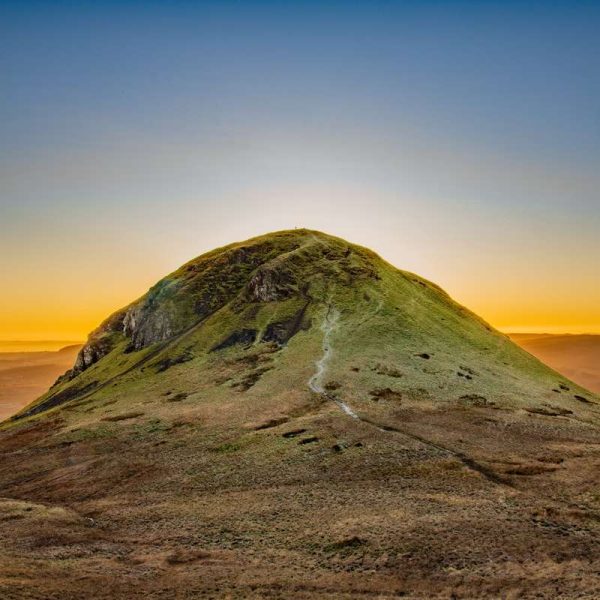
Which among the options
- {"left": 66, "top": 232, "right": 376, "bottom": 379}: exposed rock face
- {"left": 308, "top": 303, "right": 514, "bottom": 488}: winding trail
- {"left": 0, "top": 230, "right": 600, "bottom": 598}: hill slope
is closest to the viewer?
{"left": 0, "top": 230, "right": 600, "bottom": 598}: hill slope

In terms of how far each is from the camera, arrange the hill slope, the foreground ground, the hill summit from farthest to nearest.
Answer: the hill summit, the hill slope, the foreground ground

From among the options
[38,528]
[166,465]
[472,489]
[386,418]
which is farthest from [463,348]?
[38,528]

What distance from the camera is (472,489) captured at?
45.1m

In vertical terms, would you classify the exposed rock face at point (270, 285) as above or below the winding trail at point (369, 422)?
above

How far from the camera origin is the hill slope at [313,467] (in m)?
33.5

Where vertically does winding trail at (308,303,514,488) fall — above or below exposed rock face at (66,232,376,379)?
below

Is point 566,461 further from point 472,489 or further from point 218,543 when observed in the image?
point 218,543

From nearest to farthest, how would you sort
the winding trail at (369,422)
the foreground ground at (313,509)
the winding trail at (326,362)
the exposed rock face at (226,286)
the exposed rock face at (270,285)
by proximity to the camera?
the foreground ground at (313,509)
the winding trail at (369,422)
the winding trail at (326,362)
the exposed rock face at (270,285)
the exposed rock face at (226,286)

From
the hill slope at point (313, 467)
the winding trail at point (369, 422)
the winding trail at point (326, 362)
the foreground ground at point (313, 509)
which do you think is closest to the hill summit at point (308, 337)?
the winding trail at point (326, 362)

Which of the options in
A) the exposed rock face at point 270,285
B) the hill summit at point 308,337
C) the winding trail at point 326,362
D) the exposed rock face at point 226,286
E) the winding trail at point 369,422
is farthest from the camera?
the exposed rock face at point 226,286

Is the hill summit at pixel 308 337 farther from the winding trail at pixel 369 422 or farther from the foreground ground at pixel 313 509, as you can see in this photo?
the foreground ground at pixel 313 509

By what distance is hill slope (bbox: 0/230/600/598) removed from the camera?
33531mm

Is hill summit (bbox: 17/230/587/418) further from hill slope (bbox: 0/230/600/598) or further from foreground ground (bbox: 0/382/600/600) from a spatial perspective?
foreground ground (bbox: 0/382/600/600)

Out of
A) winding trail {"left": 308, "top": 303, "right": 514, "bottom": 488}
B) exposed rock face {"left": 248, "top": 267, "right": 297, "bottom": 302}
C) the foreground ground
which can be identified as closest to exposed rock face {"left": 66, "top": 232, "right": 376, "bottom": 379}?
exposed rock face {"left": 248, "top": 267, "right": 297, "bottom": 302}
